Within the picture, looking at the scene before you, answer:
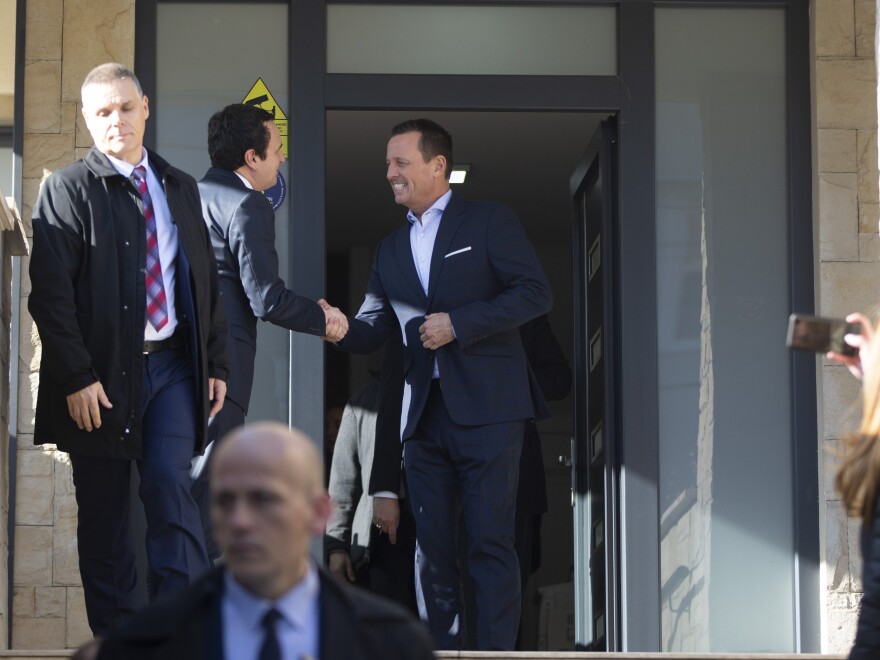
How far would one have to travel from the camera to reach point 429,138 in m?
6.96

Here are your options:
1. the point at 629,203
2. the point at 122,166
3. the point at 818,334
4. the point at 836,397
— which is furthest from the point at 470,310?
the point at 818,334

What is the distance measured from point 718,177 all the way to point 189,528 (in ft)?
10.7

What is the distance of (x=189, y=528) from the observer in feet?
17.6

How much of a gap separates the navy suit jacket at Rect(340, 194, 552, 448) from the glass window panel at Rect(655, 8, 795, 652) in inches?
38.2

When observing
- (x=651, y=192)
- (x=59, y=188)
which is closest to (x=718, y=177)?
(x=651, y=192)

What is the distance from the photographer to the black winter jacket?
Result: 5383mm

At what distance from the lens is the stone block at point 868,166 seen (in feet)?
24.3

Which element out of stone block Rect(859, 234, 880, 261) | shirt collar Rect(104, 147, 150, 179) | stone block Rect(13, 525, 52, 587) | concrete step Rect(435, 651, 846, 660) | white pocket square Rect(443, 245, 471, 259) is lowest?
concrete step Rect(435, 651, 846, 660)

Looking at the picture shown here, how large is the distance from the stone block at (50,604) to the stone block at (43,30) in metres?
2.27

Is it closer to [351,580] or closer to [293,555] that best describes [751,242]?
[351,580]

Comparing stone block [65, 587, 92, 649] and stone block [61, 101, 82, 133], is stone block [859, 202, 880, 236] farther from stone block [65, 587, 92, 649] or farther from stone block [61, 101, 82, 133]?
stone block [65, 587, 92, 649]

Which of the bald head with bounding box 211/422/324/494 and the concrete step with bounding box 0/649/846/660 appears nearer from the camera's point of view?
the bald head with bounding box 211/422/324/494

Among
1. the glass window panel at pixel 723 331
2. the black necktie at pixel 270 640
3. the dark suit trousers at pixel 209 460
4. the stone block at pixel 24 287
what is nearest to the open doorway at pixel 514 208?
the glass window panel at pixel 723 331

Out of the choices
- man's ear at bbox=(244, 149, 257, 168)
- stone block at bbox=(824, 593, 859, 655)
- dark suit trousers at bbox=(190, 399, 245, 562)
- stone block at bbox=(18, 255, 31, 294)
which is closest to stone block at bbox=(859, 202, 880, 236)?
stone block at bbox=(824, 593, 859, 655)
